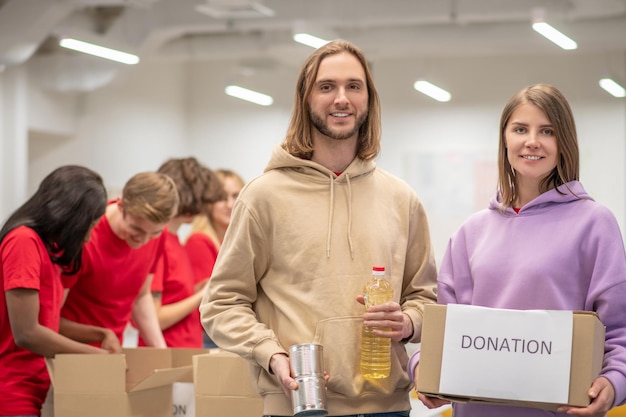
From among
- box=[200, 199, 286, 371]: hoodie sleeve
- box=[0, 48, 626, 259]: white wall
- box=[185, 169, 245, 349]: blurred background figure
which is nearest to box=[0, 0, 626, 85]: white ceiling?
box=[0, 48, 626, 259]: white wall

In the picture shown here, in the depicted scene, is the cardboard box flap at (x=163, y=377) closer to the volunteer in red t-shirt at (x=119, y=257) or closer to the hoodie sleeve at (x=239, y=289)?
the volunteer in red t-shirt at (x=119, y=257)

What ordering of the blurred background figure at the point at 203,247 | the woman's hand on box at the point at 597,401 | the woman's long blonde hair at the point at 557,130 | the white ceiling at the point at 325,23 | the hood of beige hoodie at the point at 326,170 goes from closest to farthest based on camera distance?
→ the woman's hand on box at the point at 597,401 < the woman's long blonde hair at the point at 557,130 < the hood of beige hoodie at the point at 326,170 < the blurred background figure at the point at 203,247 < the white ceiling at the point at 325,23

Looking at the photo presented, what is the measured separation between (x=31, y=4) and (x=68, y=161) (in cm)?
267

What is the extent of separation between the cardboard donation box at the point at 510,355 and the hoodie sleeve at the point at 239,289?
38 cm

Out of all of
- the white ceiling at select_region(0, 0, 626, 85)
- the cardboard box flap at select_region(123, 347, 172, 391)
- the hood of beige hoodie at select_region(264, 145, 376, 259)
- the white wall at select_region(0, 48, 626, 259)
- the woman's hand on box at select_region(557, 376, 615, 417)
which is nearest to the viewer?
the woman's hand on box at select_region(557, 376, 615, 417)

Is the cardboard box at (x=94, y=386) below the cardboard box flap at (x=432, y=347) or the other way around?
below

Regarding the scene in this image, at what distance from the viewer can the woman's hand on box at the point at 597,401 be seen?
1.86 metres

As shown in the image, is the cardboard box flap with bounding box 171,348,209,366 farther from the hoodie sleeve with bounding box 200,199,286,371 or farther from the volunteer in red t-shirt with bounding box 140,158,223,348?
the hoodie sleeve with bounding box 200,199,286,371

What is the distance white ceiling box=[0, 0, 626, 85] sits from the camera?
812cm

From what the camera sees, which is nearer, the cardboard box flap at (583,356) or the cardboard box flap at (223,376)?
the cardboard box flap at (583,356)

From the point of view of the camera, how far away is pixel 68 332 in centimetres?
316

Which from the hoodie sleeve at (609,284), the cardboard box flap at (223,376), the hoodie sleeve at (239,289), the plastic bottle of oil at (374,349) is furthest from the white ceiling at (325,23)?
the hoodie sleeve at (609,284)

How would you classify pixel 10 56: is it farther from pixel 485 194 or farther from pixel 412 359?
pixel 412 359

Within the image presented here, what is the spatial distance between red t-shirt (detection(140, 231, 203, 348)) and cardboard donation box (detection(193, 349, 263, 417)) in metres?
1.34
